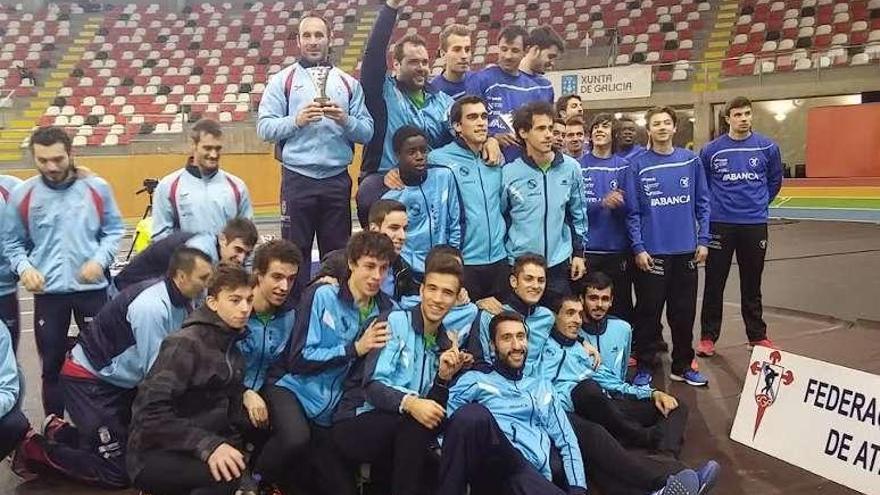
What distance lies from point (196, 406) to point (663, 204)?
3127mm

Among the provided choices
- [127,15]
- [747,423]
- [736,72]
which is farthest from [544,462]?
[127,15]

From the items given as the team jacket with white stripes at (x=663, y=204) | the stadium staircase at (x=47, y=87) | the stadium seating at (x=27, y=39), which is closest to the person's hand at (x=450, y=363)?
the team jacket with white stripes at (x=663, y=204)

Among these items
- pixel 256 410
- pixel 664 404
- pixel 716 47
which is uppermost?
pixel 716 47

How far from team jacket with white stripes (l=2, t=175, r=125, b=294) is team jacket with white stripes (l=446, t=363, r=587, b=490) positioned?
6.78ft

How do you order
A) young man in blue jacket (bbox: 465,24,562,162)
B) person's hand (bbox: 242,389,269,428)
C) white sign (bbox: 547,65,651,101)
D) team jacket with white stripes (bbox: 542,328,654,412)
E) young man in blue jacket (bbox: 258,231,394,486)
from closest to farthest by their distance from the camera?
person's hand (bbox: 242,389,269,428) < young man in blue jacket (bbox: 258,231,394,486) < team jacket with white stripes (bbox: 542,328,654,412) < young man in blue jacket (bbox: 465,24,562,162) < white sign (bbox: 547,65,651,101)

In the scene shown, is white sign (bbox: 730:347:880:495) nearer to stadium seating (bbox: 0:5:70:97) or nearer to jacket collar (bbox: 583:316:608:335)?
jacket collar (bbox: 583:316:608:335)

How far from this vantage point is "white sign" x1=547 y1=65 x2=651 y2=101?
18.3m

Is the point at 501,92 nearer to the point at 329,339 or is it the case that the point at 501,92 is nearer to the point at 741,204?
the point at 741,204

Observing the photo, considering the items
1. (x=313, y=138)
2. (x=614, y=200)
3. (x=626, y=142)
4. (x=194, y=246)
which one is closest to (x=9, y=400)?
(x=194, y=246)

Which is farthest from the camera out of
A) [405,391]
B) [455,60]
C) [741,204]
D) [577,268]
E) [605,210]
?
[741,204]

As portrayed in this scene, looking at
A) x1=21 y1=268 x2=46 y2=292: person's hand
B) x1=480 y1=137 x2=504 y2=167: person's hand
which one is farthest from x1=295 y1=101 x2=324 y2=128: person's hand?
x1=21 y1=268 x2=46 y2=292: person's hand

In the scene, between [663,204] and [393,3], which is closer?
[393,3]

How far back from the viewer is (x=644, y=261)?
488 cm

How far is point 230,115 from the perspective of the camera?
707 inches
